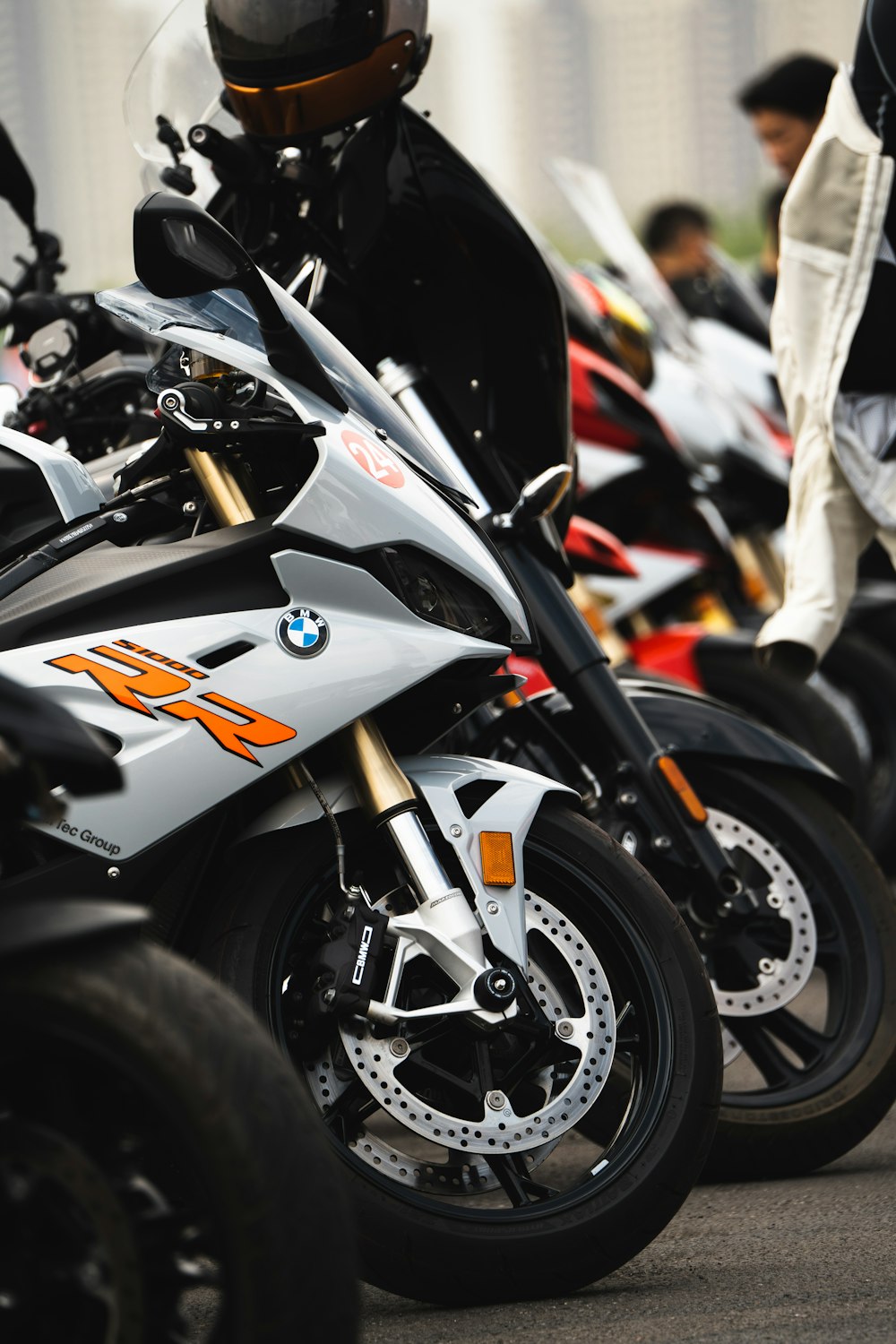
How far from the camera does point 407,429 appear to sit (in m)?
2.78

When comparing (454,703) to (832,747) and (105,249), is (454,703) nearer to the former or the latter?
(832,747)

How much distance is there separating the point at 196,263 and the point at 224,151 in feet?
3.06

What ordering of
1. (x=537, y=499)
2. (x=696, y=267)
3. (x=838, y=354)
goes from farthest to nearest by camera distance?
(x=696, y=267) → (x=838, y=354) → (x=537, y=499)

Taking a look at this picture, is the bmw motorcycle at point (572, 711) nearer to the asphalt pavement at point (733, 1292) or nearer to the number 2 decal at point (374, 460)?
the asphalt pavement at point (733, 1292)

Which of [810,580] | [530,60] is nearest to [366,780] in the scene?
[810,580]

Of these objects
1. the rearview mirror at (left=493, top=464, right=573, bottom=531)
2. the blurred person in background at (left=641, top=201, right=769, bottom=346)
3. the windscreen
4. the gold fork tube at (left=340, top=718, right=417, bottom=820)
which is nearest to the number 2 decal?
the gold fork tube at (left=340, top=718, right=417, bottom=820)

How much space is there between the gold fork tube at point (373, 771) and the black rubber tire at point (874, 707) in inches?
120

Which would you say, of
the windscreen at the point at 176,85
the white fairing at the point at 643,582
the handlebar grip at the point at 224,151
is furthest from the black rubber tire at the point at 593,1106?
the white fairing at the point at 643,582

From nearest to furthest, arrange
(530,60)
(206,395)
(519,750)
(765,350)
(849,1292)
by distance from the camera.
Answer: (849,1292), (206,395), (519,750), (765,350), (530,60)

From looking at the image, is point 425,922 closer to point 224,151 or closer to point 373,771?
point 373,771

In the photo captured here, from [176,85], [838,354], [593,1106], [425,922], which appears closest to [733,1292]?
[593,1106]

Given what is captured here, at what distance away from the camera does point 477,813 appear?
2553 mm

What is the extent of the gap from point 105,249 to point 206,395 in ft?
55.6

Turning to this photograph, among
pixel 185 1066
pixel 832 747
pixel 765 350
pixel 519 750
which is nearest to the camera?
pixel 185 1066
